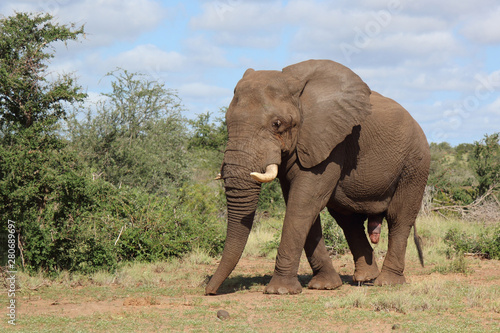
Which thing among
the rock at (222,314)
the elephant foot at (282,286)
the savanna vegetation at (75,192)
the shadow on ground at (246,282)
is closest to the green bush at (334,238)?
the savanna vegetation at (75,192)

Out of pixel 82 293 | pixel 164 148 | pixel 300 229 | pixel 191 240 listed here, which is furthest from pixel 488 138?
pixel 82 293

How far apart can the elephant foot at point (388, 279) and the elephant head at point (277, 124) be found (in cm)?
260

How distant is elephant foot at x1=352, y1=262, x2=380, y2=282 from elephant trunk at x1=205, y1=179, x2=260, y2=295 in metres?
2.86

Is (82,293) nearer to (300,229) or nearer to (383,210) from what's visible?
(300,229)

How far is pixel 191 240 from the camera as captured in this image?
12406 millimetres

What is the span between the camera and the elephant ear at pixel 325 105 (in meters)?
8.25

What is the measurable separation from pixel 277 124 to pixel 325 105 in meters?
0.87

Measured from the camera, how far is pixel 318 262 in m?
9.12

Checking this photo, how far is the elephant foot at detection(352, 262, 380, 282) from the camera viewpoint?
33.1 feet

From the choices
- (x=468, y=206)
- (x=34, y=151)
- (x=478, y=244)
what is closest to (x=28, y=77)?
(x=34, y=151)

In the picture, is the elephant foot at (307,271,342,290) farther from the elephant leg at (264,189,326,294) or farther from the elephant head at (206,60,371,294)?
the elephant head at (206,60,371,294)

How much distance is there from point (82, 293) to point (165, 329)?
9.42ft

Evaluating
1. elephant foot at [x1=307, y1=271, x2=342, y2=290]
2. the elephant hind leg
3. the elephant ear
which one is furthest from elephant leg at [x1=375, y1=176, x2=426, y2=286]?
the elephant ear

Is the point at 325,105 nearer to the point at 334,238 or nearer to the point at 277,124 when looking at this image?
the point at 277,124
